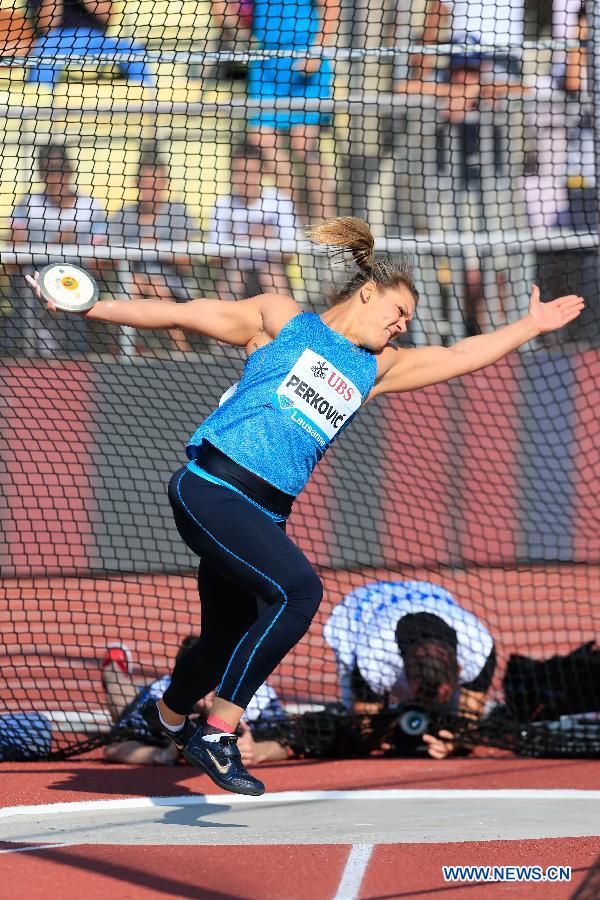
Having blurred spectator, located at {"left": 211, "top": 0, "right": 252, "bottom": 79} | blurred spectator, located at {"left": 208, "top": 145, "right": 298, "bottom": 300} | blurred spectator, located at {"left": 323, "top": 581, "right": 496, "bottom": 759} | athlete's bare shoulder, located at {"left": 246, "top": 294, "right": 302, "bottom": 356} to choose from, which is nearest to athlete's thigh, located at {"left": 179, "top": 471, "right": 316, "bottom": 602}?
athlete's bare shoulder, located at {"left": 246, "top": 294, "right": 302, "bottom": 356}

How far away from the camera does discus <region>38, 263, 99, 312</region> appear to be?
13.2ft

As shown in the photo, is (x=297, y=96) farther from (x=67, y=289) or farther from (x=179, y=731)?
(x=179, y=731)

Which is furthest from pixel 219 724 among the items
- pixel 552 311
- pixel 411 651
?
pixel 411 651

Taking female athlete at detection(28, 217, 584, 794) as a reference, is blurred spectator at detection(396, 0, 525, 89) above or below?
above

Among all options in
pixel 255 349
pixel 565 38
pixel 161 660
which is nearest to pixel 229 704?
pixel 255 349

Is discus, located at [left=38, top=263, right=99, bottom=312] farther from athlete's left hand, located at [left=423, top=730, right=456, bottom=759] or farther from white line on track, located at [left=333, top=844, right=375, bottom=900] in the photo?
athlete's left hand, located at [left=423, top=730, right=456, bottom=759]

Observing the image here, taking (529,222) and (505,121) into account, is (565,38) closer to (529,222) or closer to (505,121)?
(505,121)

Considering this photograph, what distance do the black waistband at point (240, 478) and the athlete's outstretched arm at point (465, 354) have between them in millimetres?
571

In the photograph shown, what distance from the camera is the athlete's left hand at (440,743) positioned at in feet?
18.1

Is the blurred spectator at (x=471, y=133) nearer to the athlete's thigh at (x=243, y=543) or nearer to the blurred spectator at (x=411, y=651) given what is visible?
the blurred spectator at (x=411, y=651)

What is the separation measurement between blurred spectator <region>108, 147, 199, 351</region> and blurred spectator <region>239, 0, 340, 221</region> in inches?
29.2

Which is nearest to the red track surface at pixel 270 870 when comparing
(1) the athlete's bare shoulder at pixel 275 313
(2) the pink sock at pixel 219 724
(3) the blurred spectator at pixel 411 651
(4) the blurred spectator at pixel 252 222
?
(2) the pink sock at pixel 219 724

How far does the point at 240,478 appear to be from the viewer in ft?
12.4

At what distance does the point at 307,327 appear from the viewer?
3.89 meters
